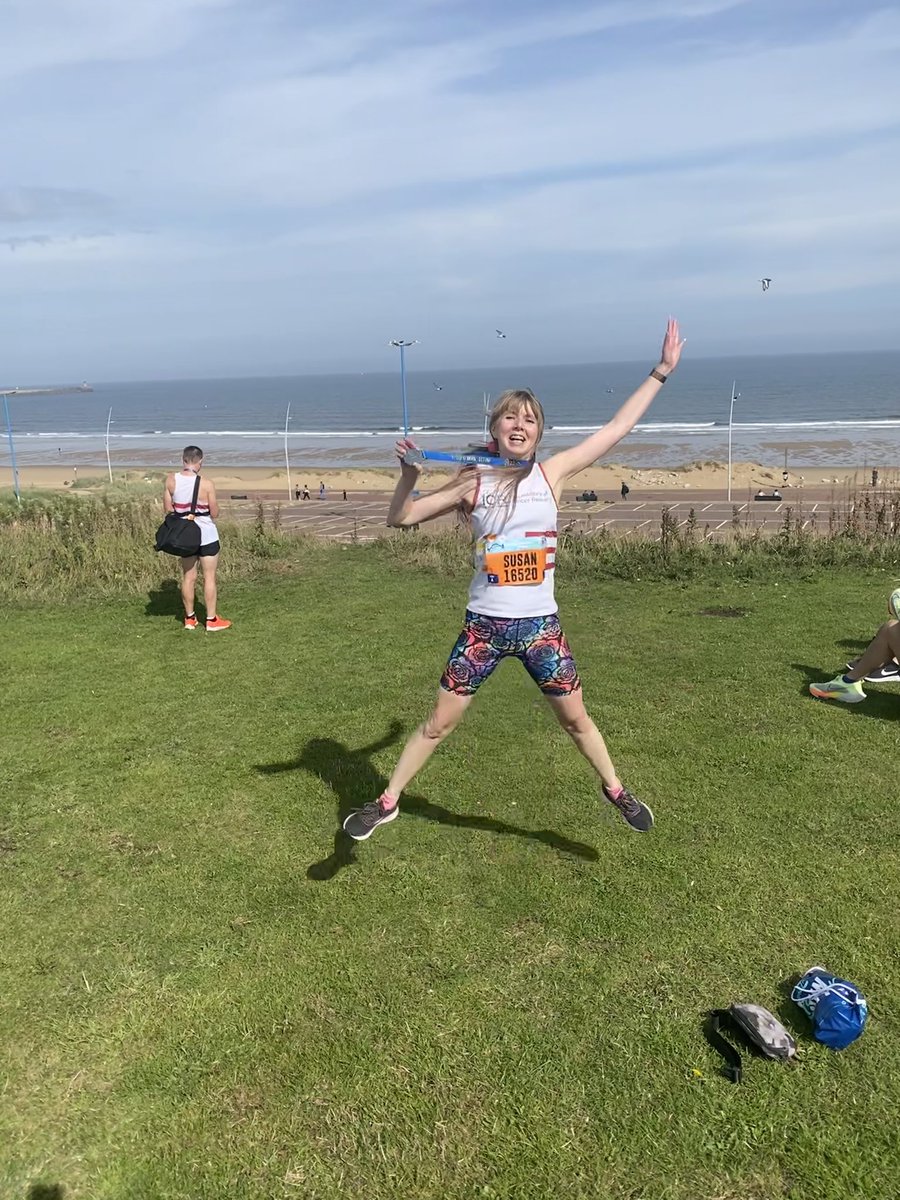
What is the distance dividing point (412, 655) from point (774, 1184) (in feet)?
18.0

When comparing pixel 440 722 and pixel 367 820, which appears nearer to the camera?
pixel 440 722

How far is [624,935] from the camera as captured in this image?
136 inches

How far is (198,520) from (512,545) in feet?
18.4

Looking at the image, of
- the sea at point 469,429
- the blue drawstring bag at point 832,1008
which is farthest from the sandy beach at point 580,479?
the blue drawstring bag at point 832,1008

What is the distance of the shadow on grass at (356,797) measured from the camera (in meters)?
4.14

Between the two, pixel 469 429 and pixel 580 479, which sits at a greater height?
pixel 469 429

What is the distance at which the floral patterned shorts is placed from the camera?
3.72 metres

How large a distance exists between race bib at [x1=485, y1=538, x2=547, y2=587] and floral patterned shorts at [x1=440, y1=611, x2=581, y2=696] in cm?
17

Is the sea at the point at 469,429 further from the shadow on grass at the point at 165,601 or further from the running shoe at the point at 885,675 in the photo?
the running shoe at the point at 885,675

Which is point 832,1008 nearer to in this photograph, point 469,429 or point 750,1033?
point 750,1033

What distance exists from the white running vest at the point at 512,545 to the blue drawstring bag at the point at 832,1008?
1.69m

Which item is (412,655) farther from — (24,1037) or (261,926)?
(24,1037)

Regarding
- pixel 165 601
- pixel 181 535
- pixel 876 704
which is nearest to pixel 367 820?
pixel 876 704

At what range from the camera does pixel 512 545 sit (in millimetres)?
3668
